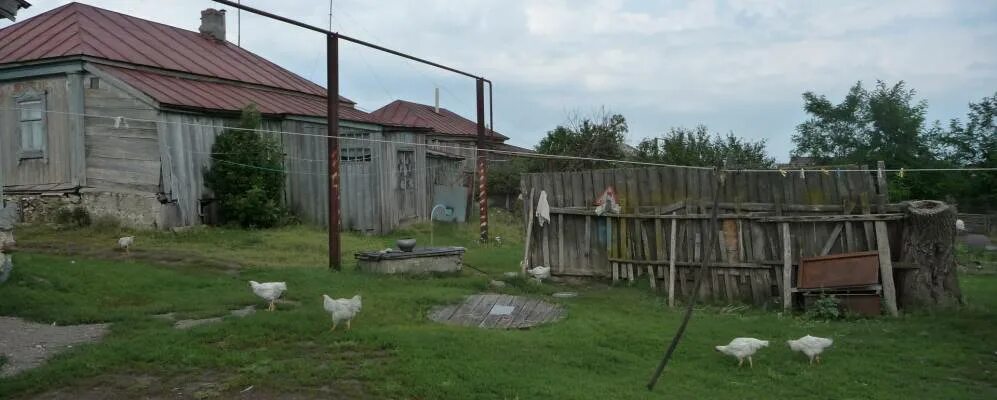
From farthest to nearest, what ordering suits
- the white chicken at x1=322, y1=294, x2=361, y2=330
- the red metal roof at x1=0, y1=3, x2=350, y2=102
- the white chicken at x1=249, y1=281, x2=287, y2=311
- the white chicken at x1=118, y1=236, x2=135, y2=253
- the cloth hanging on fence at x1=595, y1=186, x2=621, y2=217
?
the red metal roof at x1=0, y1=3, x2=350, y2=102
the white chicken at x1=118, y1=236, x2=135, y2=253
the cloth hanging on fence at x1=595, y1=186, x2=621, y2=217
the white chicken at x1=249, y1=281, x2=287, y2=311
the white chicken at x1=322, y1=294, x2=361, y2=330

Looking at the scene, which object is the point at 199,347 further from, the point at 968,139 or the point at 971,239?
the point at 968,139

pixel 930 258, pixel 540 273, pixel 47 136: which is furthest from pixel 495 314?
pixel 47 136

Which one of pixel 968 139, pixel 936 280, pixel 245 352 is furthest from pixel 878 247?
pixel 968 139

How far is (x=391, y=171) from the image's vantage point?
76.5 feet

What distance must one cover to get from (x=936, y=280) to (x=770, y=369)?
196 inches

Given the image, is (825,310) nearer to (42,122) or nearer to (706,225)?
(706,225)

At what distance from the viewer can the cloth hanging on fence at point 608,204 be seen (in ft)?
46.6

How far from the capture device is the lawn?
23.2ft

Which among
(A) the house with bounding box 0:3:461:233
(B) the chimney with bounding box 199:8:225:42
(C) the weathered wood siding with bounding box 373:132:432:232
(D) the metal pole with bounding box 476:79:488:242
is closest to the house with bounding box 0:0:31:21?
(A) the house with bounding box 0:3:461:233

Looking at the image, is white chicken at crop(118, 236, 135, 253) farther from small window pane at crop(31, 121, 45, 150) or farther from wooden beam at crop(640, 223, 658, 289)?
wooden beam at crop(640, 223, 658, 289)

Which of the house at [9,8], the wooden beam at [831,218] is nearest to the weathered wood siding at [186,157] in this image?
the house at [9,8]

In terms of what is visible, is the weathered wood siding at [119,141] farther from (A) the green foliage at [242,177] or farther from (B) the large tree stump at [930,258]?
(B) the large tree stump at [930,258]

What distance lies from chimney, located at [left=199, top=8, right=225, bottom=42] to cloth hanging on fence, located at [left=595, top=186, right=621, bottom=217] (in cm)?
1800

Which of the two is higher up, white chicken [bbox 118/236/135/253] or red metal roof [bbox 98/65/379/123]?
red metal roof [bbox 98/65/379/123]
